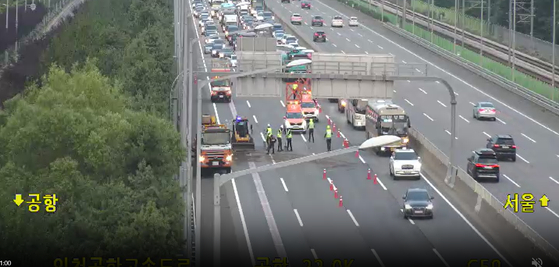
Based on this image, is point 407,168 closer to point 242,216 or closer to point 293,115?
point 242,216

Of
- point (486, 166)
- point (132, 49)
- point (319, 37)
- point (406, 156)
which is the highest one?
point (132, 49)

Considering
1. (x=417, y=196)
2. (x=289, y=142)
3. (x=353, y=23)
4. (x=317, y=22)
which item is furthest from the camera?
(x=317, y=22)

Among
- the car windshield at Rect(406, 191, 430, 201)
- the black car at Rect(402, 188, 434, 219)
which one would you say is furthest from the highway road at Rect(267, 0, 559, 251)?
the car windshield at Rect(406, 191, 430, 201)

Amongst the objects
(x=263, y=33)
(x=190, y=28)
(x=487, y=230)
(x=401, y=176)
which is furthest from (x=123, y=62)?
(x=190, y=28)

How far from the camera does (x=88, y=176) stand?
5081 centimetres

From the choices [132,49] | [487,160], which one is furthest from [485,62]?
[487,160]

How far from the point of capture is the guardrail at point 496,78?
91.4 metres

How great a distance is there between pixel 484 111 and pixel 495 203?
103 feet

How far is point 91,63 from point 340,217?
18839 millimetres

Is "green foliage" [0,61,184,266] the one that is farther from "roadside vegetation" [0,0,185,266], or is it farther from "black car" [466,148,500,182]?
"black car" [466,148,500,182]

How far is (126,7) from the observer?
A: 13212 centimetres

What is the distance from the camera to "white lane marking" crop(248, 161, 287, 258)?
5338 cm

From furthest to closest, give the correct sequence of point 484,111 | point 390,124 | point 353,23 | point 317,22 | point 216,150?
1. point 317,22
2. point 353,23
3. point 484,111
4. point 390,124
5. point 216,150

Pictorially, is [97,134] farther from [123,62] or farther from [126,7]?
[126,7]
